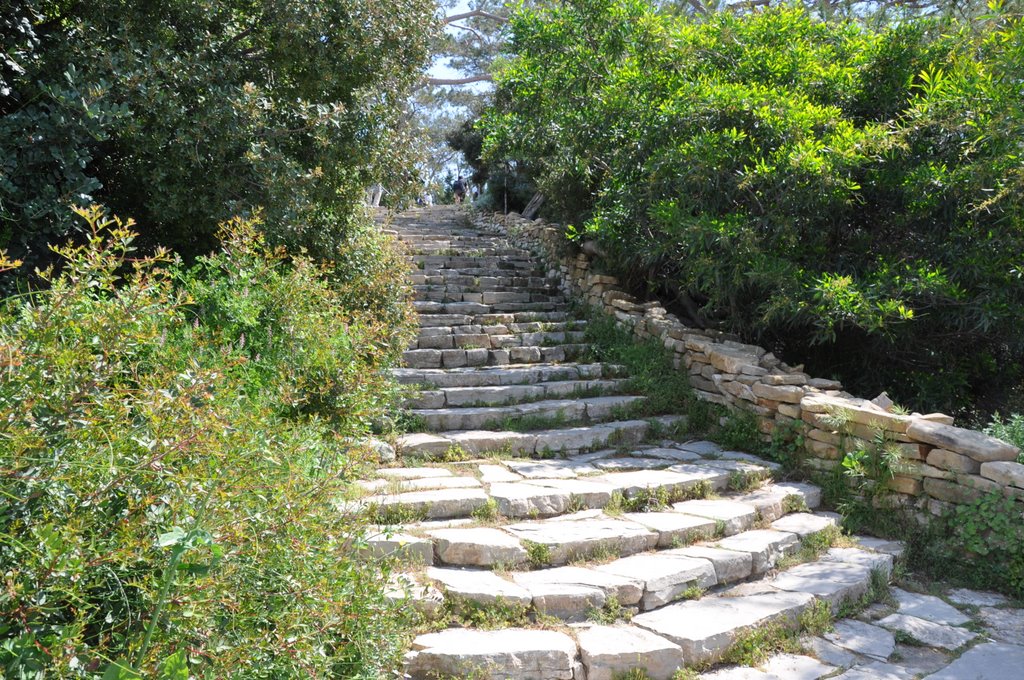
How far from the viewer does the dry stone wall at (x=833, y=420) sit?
470cm

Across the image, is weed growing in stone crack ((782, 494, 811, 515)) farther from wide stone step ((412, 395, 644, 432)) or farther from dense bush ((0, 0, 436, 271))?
dense bush ((0, 0, 436, 271))

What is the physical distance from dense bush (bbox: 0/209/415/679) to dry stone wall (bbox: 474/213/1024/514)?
3.82 metres

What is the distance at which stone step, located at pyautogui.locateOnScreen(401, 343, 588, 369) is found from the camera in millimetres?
7523

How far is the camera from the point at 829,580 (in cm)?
422

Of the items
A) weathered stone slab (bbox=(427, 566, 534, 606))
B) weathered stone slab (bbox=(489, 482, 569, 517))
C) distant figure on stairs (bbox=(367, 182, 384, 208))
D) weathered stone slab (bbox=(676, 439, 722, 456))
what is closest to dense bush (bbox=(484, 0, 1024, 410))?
weathered stone slab (bbox=(676, 439, 722, 456))

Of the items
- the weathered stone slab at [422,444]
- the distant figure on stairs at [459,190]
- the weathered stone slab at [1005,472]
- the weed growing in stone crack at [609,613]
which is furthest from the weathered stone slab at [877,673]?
the distant figure on stairs at [459,190]

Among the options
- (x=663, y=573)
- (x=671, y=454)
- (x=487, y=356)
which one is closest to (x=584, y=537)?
(x=663, y=573)

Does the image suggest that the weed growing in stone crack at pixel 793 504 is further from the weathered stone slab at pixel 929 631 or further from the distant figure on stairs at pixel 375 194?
the distant figure on stairs at pixel 375 194

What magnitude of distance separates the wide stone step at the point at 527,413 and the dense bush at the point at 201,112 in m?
1.81

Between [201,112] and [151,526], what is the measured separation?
3962mm

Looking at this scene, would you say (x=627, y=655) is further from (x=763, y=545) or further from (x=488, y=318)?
(x=488, y=318)

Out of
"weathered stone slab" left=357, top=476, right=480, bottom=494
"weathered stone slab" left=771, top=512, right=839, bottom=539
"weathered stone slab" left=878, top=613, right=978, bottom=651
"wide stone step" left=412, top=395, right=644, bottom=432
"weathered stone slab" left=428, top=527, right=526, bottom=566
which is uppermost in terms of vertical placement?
"wide stone step" left=412, top=395, right=644, bottom=432

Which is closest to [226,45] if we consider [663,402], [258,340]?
[258,340]

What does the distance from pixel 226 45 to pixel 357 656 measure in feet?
16.5
